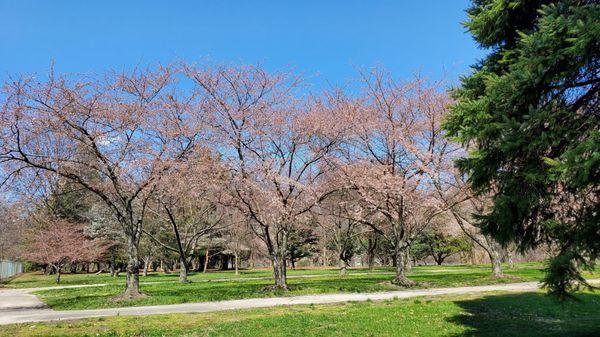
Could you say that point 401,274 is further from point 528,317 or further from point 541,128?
point 541,128

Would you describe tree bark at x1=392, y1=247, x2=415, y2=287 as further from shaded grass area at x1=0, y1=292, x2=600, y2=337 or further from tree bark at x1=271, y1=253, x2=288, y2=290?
shaded grass area at x1=0, y1=292, x2=600, y2=337

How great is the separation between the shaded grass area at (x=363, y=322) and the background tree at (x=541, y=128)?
2.48 metres

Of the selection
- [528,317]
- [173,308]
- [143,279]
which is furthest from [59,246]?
[528,317]

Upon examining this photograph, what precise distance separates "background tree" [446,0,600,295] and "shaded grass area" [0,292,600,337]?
2.48 metres

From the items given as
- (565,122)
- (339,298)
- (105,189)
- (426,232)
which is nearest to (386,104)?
(339,298)

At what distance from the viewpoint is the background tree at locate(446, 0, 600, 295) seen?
5039 mm

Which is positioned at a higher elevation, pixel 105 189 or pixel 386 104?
pixel 386 104

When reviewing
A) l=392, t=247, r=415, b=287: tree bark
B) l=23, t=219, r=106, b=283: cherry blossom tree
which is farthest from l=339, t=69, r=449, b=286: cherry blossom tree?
l=23, t=219, r=106, b=283: cherry blossom tree

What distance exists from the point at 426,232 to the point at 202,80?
113ft

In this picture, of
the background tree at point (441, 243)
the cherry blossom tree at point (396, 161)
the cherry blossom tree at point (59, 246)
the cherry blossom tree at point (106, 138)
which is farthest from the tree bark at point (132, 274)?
the background tree at point (441, 243)

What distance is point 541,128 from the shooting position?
5.59m

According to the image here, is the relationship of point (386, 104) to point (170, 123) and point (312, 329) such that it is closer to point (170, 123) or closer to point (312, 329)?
point (170, 123)

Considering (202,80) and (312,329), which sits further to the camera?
(202,80)

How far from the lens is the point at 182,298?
14.1 meters
